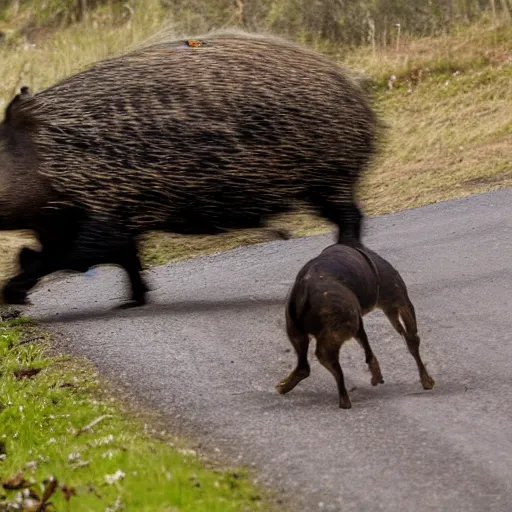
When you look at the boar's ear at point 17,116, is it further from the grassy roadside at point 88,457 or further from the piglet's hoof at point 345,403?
the piglet's hoof at point 345,403

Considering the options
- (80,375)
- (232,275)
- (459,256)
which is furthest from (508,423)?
(232,275)

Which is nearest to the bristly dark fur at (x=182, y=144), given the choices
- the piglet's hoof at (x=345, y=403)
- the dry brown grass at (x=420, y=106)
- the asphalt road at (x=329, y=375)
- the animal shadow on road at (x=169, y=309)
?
the animal shadow on road at (x=169, y=309)

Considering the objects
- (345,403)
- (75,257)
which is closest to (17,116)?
(75,257)

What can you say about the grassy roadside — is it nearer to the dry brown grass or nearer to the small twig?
the small twig

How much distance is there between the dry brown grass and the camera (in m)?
12.4

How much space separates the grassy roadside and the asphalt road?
8.6 inches

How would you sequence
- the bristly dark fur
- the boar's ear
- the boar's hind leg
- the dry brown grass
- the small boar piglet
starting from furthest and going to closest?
1. the dry brown grass
2. the boar's hind leg
3. the boar's ear
4. the bristly dark fur
5. the small boar piglet

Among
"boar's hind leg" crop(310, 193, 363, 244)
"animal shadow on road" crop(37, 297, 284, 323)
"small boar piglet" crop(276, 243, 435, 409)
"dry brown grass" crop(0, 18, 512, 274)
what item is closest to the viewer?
"small boar piglet" crop(276, 243, 435, 409)

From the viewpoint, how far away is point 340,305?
5.38 m

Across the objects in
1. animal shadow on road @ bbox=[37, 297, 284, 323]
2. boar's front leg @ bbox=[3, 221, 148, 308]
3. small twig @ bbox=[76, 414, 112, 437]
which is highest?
small twig @ bbox=[76, 414, 112, 437]

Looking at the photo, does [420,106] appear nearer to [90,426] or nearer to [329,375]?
[329,375]

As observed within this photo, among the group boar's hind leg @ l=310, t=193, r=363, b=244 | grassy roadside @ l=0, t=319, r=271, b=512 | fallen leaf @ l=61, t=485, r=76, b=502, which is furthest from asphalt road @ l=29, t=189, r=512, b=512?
fallen leaf @ l=61, t=485, r=76, b=502

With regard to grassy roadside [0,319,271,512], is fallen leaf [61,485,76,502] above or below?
above

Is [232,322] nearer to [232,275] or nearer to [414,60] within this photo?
[232,275]
